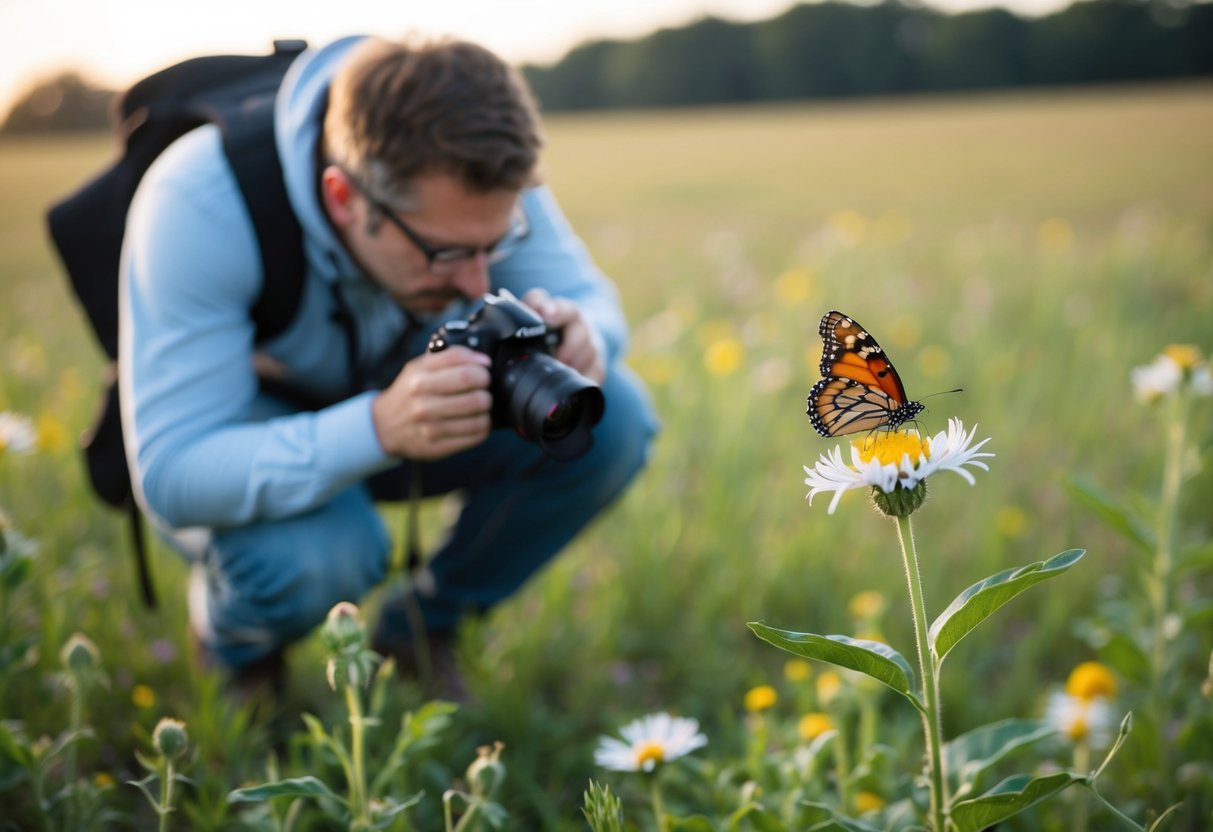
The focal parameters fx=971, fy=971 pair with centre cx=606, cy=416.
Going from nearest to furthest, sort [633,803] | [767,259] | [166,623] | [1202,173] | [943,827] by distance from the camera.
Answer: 1. [943,827]
2. [633,803]
3. [166,623]
4. [767,259]
5. [1202,173]

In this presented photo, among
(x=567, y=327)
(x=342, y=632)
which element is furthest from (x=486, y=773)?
(x=567, y=327)

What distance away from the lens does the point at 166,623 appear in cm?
176

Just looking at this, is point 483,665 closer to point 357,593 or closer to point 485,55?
point 357,593

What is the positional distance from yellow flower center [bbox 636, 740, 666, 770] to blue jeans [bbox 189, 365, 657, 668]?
2.06 ft

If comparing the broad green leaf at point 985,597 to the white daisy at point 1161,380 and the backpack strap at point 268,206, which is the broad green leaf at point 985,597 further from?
the backpack strap at point 268,206

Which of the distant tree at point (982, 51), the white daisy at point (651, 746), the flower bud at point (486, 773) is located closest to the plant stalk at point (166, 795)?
the flower bud at point (486, 773)

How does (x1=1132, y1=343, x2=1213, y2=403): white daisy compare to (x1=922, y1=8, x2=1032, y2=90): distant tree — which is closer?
(x1=1132, y1=343, x2=1213, y2=403): white daisy

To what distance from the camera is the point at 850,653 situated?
0.80 m

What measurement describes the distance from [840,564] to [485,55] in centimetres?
120

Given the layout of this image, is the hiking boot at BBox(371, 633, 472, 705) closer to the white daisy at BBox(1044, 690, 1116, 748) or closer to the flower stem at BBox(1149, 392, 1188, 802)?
the white daisy at BBox(1044, 690, 1116, 748)

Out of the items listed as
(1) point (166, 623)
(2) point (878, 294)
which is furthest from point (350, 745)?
(2) point (878, 294)

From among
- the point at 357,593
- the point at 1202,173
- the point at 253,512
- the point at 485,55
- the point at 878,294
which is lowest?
the point at 1202,173

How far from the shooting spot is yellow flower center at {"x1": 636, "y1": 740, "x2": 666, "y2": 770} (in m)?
1.07

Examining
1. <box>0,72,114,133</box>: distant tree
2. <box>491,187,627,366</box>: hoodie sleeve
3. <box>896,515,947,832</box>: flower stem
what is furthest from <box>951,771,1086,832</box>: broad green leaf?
<box>0,72,114,133</box>: distant tree
